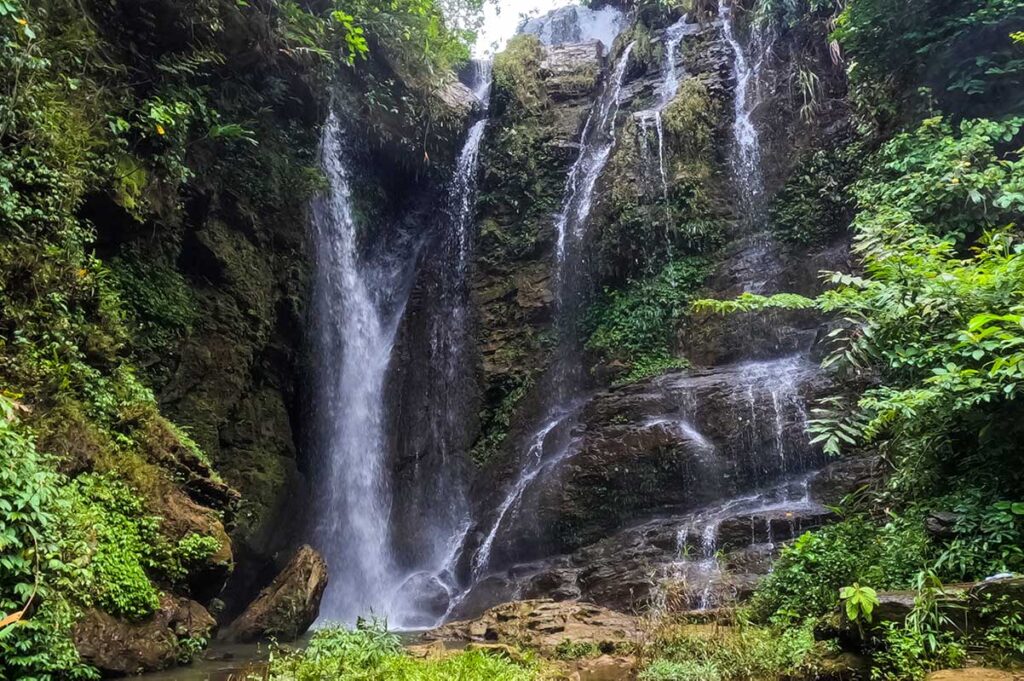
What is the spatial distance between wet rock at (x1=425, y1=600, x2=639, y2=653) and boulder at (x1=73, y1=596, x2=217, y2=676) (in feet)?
9.74

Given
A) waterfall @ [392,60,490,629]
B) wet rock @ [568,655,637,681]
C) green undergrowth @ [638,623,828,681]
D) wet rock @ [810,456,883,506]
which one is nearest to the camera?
green undergrowth @ [638,623,828,681]

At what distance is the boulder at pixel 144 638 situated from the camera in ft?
19.6

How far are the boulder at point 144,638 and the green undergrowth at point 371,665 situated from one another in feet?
5.04

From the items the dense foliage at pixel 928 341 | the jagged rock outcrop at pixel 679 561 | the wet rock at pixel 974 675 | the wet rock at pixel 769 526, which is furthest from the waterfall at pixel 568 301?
the wet rock at pixel 974 675

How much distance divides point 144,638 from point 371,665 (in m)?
2.55

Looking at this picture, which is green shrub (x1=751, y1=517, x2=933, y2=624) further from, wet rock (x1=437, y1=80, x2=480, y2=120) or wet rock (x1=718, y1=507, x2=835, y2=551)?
wet rock (x1=437, y1=80, x2=480, y2=120)

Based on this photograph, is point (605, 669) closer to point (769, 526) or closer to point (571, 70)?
point (769, 526)

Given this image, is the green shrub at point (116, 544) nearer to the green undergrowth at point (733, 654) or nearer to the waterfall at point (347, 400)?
the green undergrowth at point (733, 654)

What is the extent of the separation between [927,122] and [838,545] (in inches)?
283

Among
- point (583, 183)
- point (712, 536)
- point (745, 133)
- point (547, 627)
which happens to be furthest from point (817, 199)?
point (547, 627)

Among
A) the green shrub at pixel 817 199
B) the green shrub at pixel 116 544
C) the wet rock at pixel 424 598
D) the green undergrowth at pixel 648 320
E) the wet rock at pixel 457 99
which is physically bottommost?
the wet rock at pixel 424 598

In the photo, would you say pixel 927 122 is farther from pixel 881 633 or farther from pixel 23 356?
pixel 23 356

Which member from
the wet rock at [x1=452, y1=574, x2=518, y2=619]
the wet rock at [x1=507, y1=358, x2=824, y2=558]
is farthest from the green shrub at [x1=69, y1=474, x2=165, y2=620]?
the wet rock at [x1=507, y1=358, x2=824, y2=558]

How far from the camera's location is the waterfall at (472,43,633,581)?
1252cm
